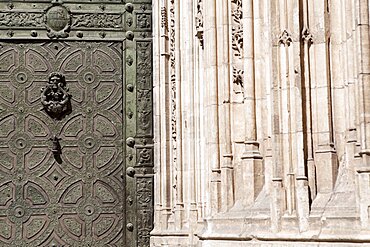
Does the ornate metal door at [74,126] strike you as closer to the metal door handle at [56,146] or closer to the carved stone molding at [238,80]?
the metal door handle at [56,146]

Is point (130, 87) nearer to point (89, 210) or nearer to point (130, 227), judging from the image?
point (89, 210)

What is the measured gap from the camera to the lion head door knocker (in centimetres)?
1135

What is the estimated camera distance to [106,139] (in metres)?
11.5

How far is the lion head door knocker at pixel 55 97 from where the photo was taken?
1135cm

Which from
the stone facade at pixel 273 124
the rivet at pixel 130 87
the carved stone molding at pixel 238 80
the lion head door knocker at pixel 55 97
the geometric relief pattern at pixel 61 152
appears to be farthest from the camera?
the rivet at pixel 130 87

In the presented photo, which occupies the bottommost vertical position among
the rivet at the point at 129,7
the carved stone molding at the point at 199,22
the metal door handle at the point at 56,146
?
the metal door handle at the point at 56,146

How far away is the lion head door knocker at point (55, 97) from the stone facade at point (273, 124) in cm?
164

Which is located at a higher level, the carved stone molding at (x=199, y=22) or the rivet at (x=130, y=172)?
the carved stone molding at (x=199, y=22)

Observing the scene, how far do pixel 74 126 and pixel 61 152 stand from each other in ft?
1.23

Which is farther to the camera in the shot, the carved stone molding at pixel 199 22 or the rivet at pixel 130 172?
the rivet at pixel 130 172

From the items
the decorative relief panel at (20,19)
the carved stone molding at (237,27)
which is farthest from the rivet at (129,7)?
the carved stone molding at (237,27)

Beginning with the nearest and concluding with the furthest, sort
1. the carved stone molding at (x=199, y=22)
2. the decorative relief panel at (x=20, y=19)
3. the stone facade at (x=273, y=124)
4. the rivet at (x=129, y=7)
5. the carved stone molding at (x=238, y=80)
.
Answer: the stone facade at (x=273, y=124) → the carved stone molding at (x=238, y=80) → the carved stone molding at (x=199, y=22) → the decorative relief panel at (x=20, y=19) → the rivet at (x=129, y=7)

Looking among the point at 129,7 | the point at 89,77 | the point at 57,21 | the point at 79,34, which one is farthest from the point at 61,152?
the point at 129,7

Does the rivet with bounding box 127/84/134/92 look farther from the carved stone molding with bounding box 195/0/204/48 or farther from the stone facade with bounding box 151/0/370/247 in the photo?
the carved stone molding with bounding box 195/0/204/48
